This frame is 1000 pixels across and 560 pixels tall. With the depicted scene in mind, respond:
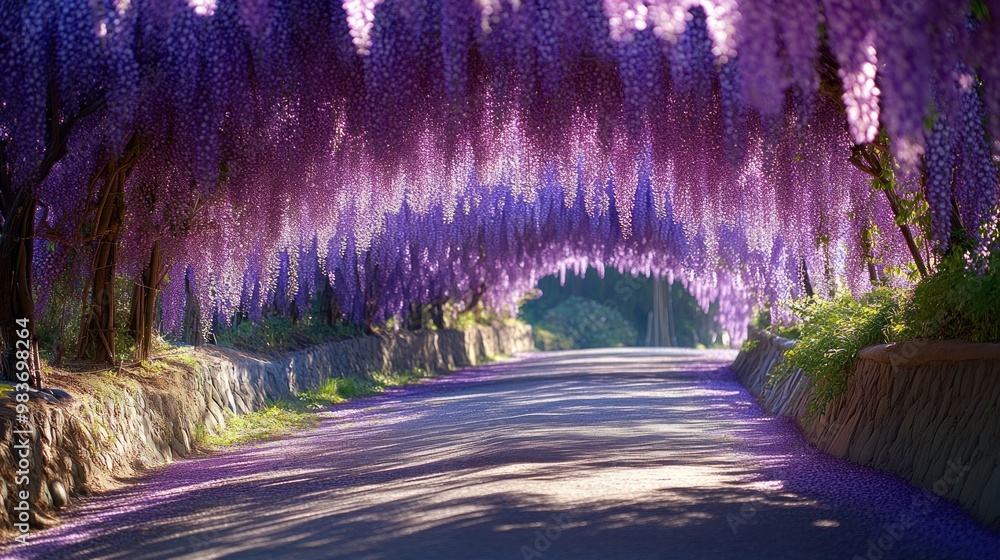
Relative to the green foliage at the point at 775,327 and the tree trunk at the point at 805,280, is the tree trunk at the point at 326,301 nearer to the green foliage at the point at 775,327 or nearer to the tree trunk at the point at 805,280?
the green foliage at the point at 775,327

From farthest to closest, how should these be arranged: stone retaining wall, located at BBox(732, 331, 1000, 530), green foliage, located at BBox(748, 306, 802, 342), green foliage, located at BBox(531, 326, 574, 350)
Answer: green foliage, located at BBox(531, 326, 574, 350) < green foliage, located at BBox(748, 306, 802, 342) < stone retaining wall, located at BBox(732, 331, 1000, 530)

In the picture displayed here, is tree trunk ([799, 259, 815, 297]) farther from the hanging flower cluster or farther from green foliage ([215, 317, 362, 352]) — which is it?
green foliage ([215, 317, 362, 352])

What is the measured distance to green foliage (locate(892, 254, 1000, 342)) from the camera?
6.45 meters

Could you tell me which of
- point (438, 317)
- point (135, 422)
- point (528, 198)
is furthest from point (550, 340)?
point (135, 422)

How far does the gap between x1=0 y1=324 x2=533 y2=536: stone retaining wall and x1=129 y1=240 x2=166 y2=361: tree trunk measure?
0.44 meters

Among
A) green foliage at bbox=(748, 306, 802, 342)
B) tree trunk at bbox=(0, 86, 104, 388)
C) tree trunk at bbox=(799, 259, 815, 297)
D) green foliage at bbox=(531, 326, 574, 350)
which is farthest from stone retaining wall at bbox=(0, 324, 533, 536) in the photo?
green foliage at bbox=(531, 326, 574, 350)

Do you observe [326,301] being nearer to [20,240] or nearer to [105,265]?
[105,265]

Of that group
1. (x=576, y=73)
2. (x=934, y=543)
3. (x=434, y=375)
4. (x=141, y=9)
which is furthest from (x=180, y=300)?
(x=434, y=375)

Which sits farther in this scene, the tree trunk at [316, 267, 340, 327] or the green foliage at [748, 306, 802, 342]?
the tree trunk at [316, 267, 340, 327]

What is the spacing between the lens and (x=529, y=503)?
5.79 metres
